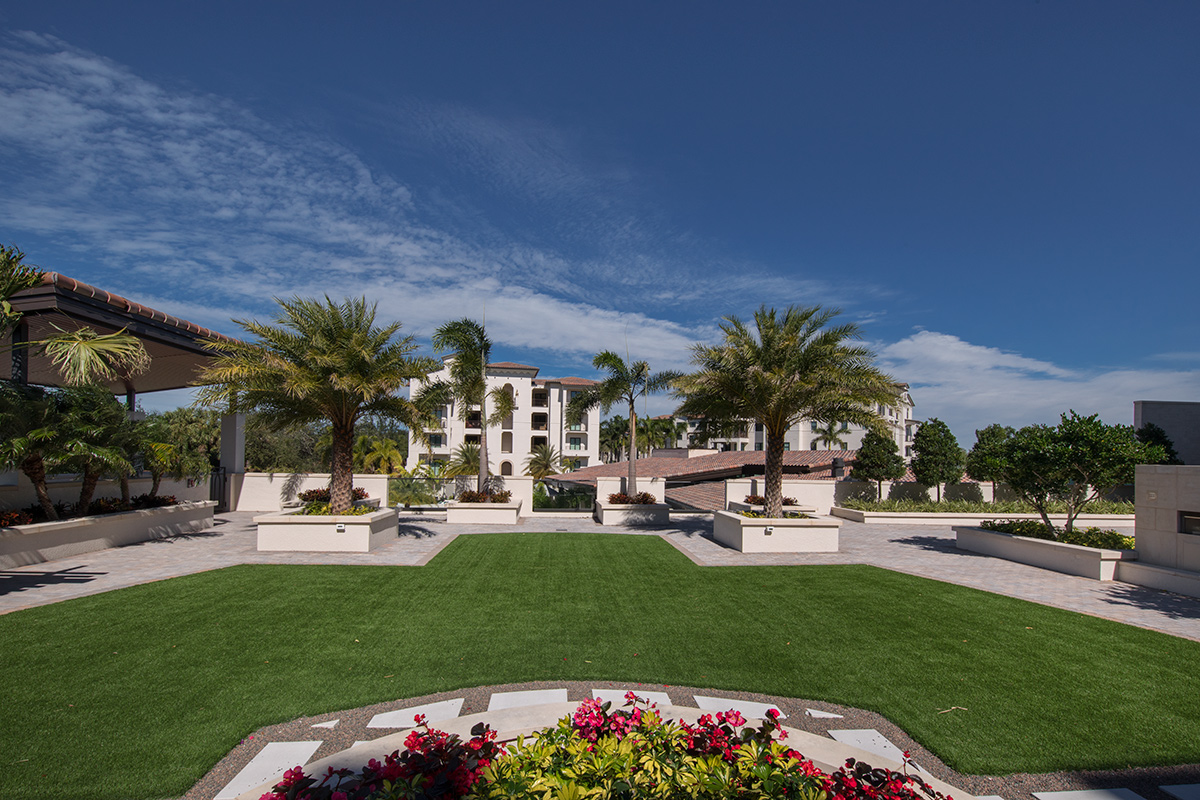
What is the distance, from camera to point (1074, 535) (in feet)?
38.1

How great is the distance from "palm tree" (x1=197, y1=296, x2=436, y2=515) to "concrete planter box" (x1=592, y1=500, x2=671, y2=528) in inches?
305

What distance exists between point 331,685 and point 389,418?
9996mm

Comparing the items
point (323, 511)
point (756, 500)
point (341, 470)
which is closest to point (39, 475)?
point (323, 511)

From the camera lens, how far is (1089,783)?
12.3ft

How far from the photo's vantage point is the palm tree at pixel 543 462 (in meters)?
42.3

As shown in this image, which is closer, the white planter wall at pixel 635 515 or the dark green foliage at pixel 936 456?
the white planter wall at pixel 635 515

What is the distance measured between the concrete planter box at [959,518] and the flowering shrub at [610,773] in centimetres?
1795

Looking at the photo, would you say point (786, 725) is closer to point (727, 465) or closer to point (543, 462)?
point (727, 465)

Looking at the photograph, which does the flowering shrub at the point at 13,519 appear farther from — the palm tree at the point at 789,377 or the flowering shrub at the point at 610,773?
the palm tree at the point at 789,377

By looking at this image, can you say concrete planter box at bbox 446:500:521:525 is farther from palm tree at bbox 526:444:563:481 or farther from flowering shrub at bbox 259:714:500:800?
palm tree at bbox 526:444:563:481

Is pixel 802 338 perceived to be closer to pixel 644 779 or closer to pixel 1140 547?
pixel 1140 547

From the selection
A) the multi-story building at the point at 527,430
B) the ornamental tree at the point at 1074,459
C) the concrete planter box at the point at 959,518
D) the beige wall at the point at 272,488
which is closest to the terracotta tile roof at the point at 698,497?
the concrete planter box at the point at 959,518

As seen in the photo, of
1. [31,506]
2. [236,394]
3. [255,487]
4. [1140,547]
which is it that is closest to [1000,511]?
[1140,547]

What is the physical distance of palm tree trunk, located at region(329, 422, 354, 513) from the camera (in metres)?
12.9
